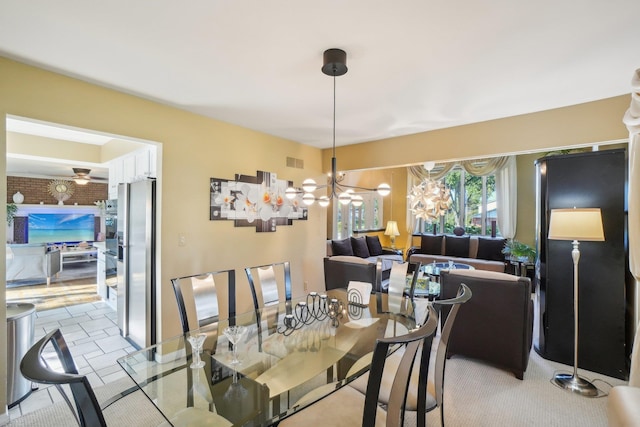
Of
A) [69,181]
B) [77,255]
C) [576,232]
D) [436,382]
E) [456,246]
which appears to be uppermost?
[69,181]

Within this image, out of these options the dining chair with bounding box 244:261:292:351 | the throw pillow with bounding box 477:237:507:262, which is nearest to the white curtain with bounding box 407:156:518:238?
the throw pillow with bounding box 477:237:507:262

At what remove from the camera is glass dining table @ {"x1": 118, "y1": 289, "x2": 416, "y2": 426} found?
140 cm

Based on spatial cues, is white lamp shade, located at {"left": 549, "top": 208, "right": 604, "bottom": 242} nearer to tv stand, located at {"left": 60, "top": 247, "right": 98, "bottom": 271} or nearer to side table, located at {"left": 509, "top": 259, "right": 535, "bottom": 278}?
side table, located at {"left": 509, "top": 259, "right": 535, "bottom": 278}

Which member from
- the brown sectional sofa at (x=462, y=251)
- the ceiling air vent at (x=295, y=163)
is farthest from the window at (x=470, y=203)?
the ceiling air vent at (x=295, y=163)

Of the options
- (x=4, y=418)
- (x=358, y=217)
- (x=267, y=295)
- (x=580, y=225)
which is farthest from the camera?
(x=358, y=217)

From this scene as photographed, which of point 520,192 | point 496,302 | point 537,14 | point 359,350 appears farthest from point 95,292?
point 520,192

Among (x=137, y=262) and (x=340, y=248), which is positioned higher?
(x=137, y=262)

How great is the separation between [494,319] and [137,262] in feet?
12.1

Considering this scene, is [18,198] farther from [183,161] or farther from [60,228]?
[183,161]

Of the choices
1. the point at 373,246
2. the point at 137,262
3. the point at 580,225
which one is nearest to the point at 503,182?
the point at 373,246

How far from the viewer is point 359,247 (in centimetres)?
674

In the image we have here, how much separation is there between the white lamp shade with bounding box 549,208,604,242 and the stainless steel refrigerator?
12.6 ft

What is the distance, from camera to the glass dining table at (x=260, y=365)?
4.58 ft

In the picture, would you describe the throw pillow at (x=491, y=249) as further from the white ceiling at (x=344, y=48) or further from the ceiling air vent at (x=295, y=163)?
the ceiling air vent at (x=295, y=163)
